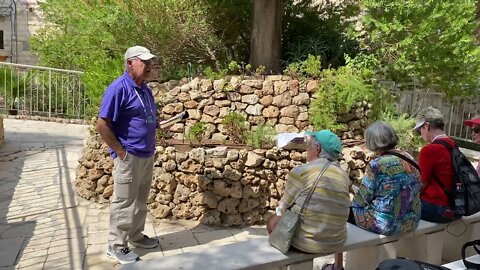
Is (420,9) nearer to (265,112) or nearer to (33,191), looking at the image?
(265,112)

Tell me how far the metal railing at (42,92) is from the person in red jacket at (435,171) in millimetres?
8492

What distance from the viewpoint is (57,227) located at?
4695 mm

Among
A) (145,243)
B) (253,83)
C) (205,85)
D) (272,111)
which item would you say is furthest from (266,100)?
(145,243)

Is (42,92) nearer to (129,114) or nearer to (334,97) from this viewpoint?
(334,97)

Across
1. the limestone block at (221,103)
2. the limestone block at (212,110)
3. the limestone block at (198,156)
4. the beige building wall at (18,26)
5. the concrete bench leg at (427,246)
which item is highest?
the beige building wall at (18,26)

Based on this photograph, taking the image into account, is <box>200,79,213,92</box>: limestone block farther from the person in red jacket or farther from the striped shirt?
the striped shirt

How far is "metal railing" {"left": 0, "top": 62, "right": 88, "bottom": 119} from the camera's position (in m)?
10.5

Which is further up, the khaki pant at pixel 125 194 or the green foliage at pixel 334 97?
the green foliage at pixel 334 97

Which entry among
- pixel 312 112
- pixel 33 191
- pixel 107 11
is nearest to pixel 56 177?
pixel 33 191

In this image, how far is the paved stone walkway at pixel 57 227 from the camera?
4.03 metres

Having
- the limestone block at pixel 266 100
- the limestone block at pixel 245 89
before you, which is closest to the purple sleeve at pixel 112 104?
the limestone block at pixel 245 89

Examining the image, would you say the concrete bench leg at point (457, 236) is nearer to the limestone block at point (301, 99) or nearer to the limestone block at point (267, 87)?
the limestone block at point (301, 99)

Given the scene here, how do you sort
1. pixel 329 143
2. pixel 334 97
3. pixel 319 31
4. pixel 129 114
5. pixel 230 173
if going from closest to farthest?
pixel 329 143 → pixel 129 114 → pixel 230 173 → pixel 334 97 → pixel 319 31

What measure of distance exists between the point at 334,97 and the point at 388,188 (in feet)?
→ 9.88
